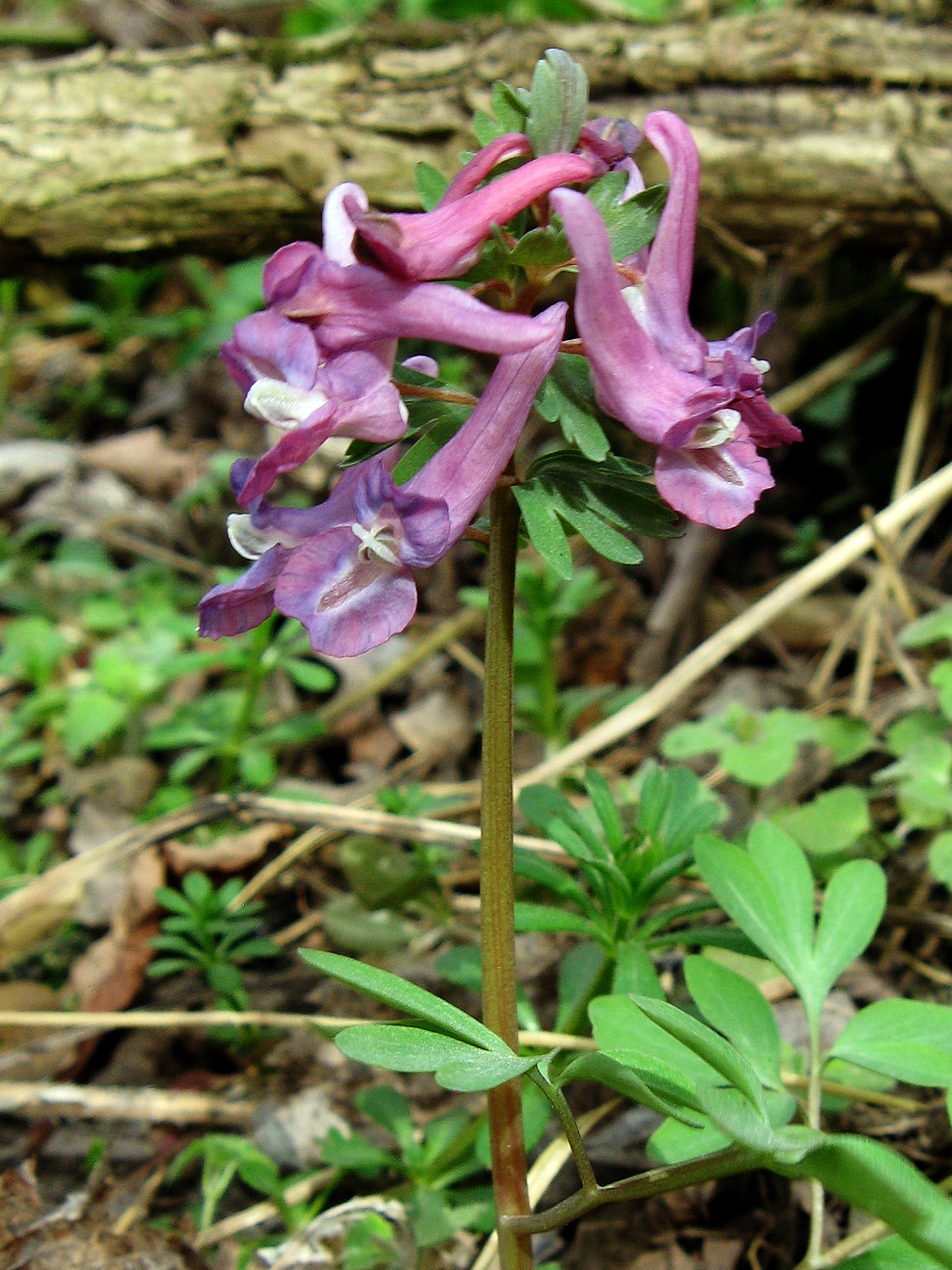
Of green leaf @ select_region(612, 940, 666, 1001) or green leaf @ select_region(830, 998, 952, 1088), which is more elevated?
green leaf @ select_region(830, 998, 952, 1088)

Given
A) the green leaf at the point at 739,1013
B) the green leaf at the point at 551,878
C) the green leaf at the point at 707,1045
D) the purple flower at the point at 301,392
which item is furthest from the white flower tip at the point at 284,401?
the green leaf at the point at 739,1013

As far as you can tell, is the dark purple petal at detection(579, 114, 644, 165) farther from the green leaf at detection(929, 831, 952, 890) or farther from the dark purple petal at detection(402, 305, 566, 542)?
the green leaf at detection(929, 831, 952, 890)

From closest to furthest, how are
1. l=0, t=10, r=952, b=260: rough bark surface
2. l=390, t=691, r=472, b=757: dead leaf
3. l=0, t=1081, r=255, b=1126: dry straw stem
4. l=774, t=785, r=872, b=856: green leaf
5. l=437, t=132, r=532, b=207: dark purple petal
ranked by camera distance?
l=437, t=132, r=532, b=207: dark purple petal → l=0, t=1081, r=255, b=1126: dry straw stem → l=774, t=785, r=872, b=856: green leaf → l=0, t=10, r=952, b=260: rough bark surface → l=390, t=691, r=472, b=757: dead leaf

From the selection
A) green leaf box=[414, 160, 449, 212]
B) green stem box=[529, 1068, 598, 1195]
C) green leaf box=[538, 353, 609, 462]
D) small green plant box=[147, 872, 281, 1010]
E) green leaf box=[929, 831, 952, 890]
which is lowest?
small green plant box=[147, 872, 281, 1010]

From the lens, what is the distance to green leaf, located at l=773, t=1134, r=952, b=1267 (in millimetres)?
889

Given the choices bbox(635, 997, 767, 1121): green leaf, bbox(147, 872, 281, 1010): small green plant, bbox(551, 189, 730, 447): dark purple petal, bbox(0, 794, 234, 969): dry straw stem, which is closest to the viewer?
bbox(635, 997, 767, 1121): green leaf

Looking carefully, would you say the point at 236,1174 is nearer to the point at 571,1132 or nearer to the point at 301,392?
the point at 571,1132

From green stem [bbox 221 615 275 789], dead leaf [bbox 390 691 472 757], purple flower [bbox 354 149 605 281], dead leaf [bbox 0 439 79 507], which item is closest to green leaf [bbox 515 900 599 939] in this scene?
purple flower [bbox 354 149 605 281]

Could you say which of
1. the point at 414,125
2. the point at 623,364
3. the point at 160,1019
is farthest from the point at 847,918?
the point at 414,125

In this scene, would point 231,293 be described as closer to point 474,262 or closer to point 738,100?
point 738,100

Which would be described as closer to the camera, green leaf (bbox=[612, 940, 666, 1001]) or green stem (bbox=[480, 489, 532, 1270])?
green stem (bbox=[480, 489, 532, 1270])

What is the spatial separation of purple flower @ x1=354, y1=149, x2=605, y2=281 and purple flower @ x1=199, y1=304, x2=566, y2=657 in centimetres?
13

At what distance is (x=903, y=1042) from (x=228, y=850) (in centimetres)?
178

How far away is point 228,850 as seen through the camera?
2.69m
